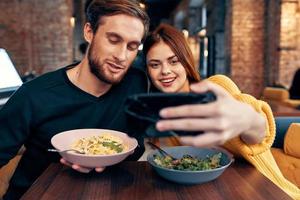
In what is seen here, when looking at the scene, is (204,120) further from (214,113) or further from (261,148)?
(261,148)

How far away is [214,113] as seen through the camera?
0.73m

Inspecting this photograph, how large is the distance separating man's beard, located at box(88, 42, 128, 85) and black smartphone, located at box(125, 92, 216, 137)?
664 mm

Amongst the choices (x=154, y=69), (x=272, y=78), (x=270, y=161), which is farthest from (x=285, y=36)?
(x=270, y=161)

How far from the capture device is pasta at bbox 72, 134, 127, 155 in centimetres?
116

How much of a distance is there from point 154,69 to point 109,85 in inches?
16.4

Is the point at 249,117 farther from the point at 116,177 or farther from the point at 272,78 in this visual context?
the point at 272,78

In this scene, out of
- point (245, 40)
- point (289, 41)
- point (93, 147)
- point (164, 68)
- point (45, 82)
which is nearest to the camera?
point (93, 147)

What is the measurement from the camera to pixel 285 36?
21.2 feet

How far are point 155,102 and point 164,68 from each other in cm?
109

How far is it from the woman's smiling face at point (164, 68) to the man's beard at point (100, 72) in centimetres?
43

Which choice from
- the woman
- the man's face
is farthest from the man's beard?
the woman

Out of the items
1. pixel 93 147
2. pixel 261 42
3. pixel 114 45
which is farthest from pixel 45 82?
pixel 261 42

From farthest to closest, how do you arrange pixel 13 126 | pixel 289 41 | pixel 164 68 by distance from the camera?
pixel 289 41
pixel 164 68
pixel 13 126

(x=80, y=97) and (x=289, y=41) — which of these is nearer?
(x=80, y=97)
